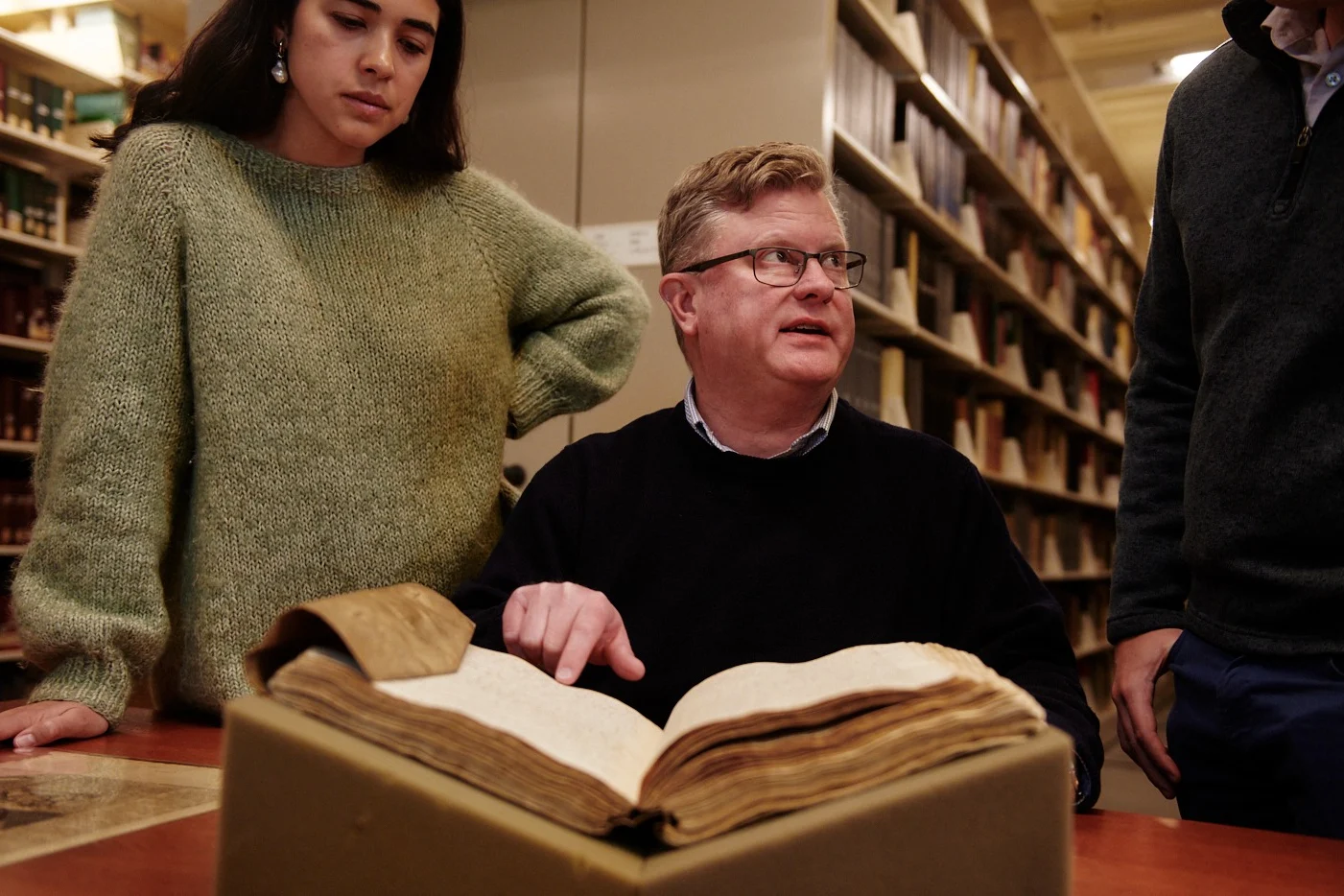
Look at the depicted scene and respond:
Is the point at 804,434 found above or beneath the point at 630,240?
beneath

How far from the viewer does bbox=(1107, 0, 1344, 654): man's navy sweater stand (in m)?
1.09

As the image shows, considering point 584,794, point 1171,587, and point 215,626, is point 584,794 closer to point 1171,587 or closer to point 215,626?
point 215,626

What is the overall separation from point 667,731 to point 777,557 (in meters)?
0.62

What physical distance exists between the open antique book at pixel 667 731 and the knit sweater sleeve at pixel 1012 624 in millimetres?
469

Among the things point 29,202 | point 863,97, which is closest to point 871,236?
point 863,97

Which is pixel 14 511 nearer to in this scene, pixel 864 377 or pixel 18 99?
pixel 18 99

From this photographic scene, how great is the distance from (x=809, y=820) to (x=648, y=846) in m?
0.08

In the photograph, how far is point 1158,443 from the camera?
134cm

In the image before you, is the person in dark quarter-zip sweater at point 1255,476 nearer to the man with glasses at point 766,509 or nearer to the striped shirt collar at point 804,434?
the man with glasses at point 766,509

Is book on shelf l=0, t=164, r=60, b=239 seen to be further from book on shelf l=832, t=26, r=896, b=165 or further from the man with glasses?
the man with glasses

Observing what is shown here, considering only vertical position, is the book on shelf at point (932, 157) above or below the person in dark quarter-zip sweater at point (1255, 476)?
above

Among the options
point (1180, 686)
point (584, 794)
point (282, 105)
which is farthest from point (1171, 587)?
point (282, 105)

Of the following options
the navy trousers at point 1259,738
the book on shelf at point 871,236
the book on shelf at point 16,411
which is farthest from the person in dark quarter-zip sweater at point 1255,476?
the book on shelf at point 16,411

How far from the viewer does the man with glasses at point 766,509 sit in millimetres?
1158
